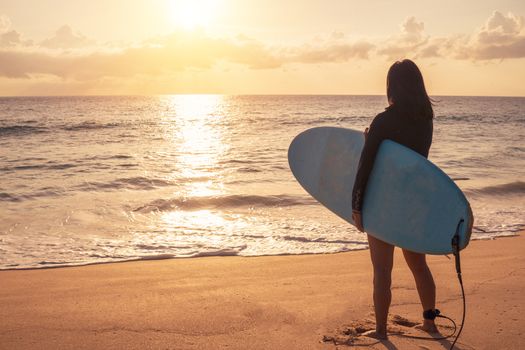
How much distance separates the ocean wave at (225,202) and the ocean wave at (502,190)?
12.3ft

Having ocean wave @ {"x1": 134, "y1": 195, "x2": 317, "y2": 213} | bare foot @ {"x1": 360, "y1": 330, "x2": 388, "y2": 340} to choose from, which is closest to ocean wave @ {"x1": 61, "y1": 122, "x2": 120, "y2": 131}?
ocean wave @ {"x1": 134, "y1": 195, "x2": 317, "y2": 213}

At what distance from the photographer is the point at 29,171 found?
1295 cm

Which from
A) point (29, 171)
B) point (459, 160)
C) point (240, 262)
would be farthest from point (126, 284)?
point (459, 160)

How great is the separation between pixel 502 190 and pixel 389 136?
910cm

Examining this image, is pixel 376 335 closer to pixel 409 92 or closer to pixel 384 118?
pixel 384 118

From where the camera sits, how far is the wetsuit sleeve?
116 inches

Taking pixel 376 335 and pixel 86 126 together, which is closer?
pixel 376 335

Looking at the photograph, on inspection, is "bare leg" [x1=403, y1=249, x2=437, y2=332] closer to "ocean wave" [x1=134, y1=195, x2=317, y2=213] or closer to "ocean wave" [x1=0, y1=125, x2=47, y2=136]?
"ocean wave" [x1=134, y1=195, x2=317, y2=213]

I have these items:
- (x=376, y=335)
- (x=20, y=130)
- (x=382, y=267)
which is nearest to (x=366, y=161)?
(x=382, y=267)

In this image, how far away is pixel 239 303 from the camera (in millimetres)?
4141

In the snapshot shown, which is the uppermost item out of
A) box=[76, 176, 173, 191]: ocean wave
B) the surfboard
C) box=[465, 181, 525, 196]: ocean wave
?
the surfboard

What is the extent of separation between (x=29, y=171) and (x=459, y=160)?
38.0 feet

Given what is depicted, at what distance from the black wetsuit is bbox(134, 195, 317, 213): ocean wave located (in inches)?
240

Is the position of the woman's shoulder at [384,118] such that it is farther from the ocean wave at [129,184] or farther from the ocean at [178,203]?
the ocean wave at [129,184]
